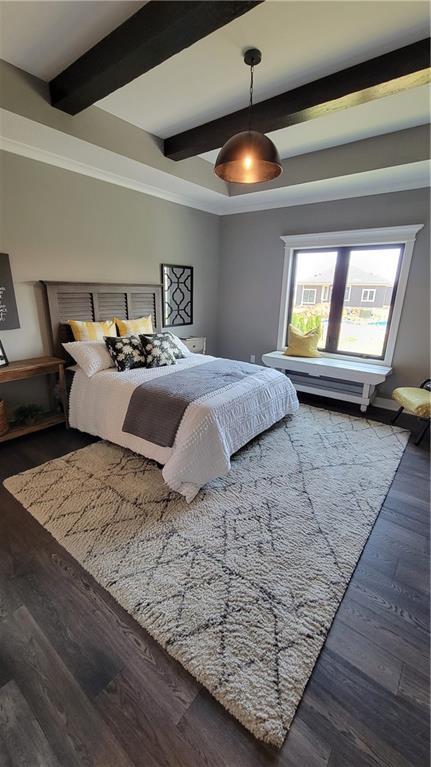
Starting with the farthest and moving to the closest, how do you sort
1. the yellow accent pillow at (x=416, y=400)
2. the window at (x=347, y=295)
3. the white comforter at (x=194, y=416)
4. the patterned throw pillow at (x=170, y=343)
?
1. the window at (x=347, y=295)
2. the patterned throw pillow at (x=170, y=343)
3. the yellow accent pillow at (x=416, y=400)
4. the white comforter at (x=194, y=416)

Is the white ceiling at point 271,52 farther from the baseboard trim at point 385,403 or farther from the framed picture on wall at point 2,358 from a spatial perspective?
the baseboard trim at point 385,403

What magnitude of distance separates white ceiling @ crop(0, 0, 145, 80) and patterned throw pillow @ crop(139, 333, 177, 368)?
2.06 metres

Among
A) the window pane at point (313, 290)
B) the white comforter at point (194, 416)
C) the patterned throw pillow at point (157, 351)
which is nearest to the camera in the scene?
the white comforter at point (194, 416)

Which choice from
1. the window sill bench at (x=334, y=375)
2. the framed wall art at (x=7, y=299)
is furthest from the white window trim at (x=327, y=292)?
the framed wall art at (x=7, y=299)

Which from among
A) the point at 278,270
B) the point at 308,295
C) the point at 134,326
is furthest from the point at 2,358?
the point at 308,295

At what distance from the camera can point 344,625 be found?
1.45m

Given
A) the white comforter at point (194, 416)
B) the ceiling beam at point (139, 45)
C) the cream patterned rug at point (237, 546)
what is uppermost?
the ceiling beam at point (139, 45)

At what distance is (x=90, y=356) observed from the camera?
3.00 meters

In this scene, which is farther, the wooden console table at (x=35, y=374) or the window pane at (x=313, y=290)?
the window pane at (x=313, y=290)

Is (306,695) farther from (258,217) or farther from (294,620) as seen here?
(258,217)

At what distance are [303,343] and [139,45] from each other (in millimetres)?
3274

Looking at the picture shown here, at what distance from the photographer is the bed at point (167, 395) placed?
7.36 ft

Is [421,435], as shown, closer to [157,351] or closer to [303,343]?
[303,343]

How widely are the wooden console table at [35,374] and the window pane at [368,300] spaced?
345 cm
